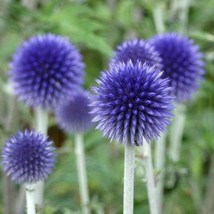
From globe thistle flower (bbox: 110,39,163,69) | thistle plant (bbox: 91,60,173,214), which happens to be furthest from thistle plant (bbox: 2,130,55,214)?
globe thistle flower (bbox: 110,39,163,69)

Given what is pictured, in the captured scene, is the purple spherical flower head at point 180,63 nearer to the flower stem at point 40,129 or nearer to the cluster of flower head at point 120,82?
the cluster of flower head at point 120,82

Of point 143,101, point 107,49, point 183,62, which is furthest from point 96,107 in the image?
point 183,62

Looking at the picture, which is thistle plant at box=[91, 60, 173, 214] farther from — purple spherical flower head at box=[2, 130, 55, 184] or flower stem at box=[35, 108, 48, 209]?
flower stem at box=[35, 108, 48, 209]

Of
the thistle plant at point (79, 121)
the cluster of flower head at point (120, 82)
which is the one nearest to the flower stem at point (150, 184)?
the cluster of flower head at point (120, 82)

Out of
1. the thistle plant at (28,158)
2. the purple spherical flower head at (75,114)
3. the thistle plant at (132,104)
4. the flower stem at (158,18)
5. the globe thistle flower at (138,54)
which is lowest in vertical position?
the thistle plant at (28,158)

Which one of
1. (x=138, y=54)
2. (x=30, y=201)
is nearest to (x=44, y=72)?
(x=138, y=54)

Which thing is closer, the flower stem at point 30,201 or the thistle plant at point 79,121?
the flower stem at point 30,201
